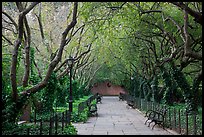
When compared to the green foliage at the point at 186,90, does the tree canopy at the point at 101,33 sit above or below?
above

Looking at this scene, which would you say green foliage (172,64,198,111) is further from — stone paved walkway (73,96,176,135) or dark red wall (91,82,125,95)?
dark red wall (91,82,125,95)

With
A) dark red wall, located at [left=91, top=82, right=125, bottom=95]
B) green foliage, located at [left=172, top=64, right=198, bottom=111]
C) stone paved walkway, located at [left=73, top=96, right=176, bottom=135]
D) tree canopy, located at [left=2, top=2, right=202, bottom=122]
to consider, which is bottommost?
dark red wall, located at [left=91, top=82, right=125, bottom=95]

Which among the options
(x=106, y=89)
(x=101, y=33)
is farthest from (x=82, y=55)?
(x=106, y=89)

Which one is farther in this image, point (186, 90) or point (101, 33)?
point (101, 33)

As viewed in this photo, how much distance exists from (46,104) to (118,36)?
30.9ft

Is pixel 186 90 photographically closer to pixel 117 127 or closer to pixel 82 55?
pixel 117 127

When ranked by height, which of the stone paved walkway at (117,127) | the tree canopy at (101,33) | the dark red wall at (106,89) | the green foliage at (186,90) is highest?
the tree canopy at (101,33)

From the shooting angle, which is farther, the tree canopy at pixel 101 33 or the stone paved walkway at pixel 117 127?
the stone paved walkway at pixel 117 127

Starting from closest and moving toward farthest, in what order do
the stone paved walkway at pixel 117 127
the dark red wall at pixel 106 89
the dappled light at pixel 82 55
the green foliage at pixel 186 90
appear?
the dappled light at pixel 82 55, the stone paved walkway at pixel 117 127, the green foliage at pixel 186 90, the dark red wall at pixel 106 89

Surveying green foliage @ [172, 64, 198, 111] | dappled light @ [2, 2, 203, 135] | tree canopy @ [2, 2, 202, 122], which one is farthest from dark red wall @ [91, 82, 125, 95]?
green foliage @ [172, 64, 198, 111]

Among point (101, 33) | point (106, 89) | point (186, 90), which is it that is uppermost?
point (101, 33)

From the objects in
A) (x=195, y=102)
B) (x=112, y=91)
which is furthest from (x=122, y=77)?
(x=195, y=102)

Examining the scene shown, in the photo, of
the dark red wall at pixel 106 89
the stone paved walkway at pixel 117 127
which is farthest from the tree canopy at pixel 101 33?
the dark red wall at pixel 106 89

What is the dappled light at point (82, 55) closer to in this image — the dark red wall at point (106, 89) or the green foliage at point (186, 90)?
the green foliage at point (186, 90)
